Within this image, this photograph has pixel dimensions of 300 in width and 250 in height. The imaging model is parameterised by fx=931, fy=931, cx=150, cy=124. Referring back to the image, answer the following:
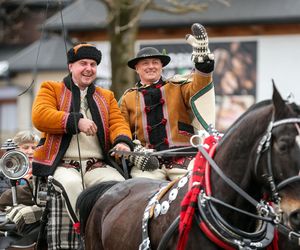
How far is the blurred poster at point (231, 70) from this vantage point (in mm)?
23984

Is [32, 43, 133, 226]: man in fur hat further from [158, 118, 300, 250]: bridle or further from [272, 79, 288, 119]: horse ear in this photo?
[272, 79, 288, 119]: horse ear

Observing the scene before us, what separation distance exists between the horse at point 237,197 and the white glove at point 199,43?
953 mm

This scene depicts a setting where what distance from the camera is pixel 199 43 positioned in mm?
6629

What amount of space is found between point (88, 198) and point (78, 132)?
529 mm

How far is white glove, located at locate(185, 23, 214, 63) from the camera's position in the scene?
21.7 feet

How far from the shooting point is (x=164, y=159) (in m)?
7.70

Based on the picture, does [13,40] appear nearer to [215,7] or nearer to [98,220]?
[215,7]

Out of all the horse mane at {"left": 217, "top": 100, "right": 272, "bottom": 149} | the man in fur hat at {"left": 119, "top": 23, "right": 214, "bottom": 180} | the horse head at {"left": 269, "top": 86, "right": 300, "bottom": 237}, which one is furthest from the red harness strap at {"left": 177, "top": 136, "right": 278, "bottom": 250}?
the man in fur hat at {"left": 119, "top": 23, "right": 214, "bottom": 180}

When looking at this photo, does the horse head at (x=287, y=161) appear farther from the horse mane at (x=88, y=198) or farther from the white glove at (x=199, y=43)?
the horse mane at (x=88, y=198)

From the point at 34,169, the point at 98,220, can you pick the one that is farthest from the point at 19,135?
the point at 98,220

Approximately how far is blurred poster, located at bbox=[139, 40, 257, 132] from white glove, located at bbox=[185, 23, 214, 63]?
17223 millimetres

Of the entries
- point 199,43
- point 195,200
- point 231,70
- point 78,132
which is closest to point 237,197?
point 195,200

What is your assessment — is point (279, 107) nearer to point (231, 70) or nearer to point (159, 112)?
point (159, 112)

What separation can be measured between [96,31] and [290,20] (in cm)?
544
